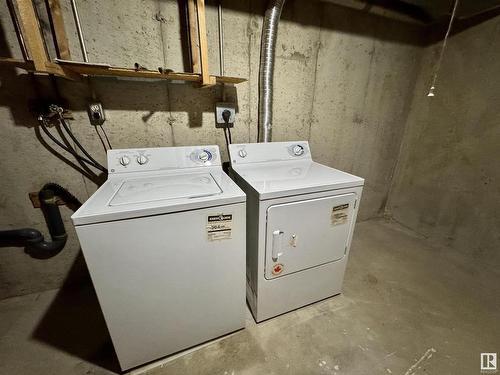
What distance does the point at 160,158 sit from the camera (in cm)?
135

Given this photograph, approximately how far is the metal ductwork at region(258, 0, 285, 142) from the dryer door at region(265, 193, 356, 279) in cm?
79

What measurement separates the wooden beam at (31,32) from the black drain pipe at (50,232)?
80 centimetres

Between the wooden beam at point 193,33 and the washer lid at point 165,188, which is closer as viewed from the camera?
the washer lid at point 165,188

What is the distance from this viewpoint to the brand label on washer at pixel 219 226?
38.0 inches

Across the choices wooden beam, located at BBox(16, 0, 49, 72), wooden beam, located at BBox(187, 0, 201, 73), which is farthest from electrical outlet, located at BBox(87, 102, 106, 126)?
wooden beam, located at BBox(187, 0, 201, 73)

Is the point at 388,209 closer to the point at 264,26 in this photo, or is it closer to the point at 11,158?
the point at 264,26

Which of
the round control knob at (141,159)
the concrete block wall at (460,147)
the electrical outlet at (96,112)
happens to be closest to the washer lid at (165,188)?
the round control knob at (141,159)

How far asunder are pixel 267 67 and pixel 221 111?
468 mm

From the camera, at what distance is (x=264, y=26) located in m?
1.48

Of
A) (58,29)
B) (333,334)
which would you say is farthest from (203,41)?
Result: (333,334)

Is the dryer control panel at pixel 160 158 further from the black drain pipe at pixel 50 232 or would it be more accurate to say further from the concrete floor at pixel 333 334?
the concrete floor at pixel 333 334

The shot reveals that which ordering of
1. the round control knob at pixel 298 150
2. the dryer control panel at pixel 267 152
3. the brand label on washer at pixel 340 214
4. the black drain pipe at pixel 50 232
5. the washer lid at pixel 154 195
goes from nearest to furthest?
the washer lid at pixel 154 195, the brand label on washer at pixel 340 214, the black drain pipe at pixel 50 232, the dryer control panel at pixel 267 152, the round control knob at pixel 298 150

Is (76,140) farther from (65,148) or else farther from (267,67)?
(267,67)

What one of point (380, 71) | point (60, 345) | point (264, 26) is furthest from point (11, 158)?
point (380, 71)
